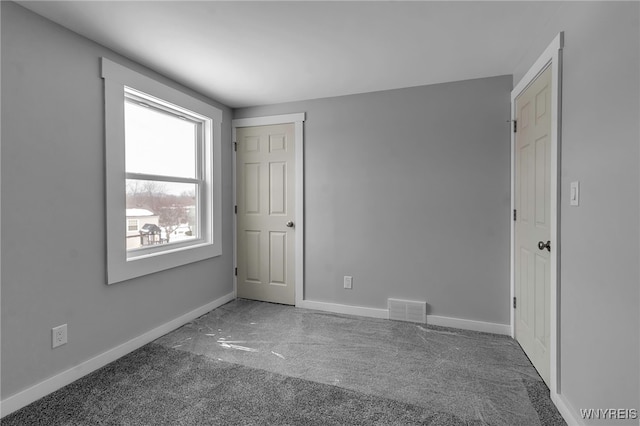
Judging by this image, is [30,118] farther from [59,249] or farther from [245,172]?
[245,172]

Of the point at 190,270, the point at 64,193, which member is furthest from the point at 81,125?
the point at 190,270

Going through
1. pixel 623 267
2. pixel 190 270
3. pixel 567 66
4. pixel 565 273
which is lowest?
pixel 190 270

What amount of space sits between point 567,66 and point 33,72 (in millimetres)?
3022

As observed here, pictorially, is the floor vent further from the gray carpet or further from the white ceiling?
the white ceiling

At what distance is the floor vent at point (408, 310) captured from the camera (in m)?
3.05

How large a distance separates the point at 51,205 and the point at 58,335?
0.82 metres

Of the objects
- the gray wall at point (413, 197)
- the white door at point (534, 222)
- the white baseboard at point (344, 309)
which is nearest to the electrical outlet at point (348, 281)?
the gray wall at point (413, 197)

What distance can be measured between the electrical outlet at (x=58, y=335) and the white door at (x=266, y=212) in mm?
1947

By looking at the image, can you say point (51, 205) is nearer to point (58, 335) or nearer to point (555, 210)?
point (58, 335)

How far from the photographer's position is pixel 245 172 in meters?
3.76

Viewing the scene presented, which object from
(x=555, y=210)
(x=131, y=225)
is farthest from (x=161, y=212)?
(x=555, y=210)

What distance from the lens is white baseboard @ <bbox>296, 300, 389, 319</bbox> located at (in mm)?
3223

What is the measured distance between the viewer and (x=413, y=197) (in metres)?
3.09

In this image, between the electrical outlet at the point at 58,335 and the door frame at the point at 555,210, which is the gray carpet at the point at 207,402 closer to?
the electrical outlet at the point at 58,335
